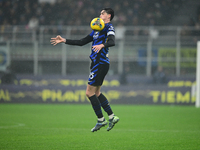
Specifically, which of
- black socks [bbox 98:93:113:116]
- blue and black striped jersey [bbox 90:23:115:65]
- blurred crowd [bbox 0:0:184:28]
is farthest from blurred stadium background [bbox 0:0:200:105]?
blue and black striped jersey [bbox 90:23:115:65]

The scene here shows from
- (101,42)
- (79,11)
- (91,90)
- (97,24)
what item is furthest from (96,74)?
(79,11)

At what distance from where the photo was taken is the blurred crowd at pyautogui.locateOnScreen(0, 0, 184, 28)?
18.3 meters

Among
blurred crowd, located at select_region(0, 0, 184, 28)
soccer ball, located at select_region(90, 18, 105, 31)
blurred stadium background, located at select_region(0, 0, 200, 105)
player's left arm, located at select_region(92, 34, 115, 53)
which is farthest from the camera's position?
blurred crowd, located at select_region(0, 0, 184, 28)

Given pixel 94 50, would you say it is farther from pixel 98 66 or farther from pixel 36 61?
pixel 36 61

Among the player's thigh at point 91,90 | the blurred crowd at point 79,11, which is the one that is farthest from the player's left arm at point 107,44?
the blurred crowd at point 79,11

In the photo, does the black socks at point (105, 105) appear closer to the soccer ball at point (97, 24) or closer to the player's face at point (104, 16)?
the soccer ball at point (97, 24)

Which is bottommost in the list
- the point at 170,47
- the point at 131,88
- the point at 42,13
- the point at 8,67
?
the point at 131,88

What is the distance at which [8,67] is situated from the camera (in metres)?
14.1

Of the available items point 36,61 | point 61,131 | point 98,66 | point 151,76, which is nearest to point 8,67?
point 36,61

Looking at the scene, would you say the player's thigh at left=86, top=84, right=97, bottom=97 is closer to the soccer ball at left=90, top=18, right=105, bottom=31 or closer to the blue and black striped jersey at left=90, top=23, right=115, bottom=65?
the blue and black striped jersey at left=90, top=23, right=115, bottom=65

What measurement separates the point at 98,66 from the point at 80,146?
1373 mm

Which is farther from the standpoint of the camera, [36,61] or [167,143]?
[36,61]

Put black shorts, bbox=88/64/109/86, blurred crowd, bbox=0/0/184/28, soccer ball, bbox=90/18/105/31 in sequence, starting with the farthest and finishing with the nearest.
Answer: blurred crowd, bbox=0/0/184/28
black shorts, bbox=88/64/109/86
soccer ball, bbox=90/18/105/31

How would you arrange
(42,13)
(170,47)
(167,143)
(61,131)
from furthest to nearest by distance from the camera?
1. (42,13)
2. (170,47)
3. (61,131)
4. (167,143)
